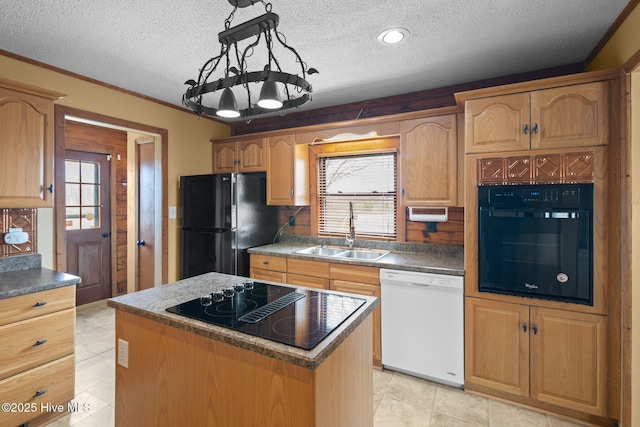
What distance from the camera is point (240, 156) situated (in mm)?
3812

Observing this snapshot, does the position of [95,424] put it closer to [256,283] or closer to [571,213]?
[256,283]

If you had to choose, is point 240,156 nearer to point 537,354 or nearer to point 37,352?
point 37,352

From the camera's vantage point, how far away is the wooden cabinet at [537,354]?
6.57 feet

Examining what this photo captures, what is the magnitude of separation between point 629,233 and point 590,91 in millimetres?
872

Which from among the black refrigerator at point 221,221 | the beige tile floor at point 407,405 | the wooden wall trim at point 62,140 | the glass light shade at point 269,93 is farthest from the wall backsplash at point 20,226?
the glass light shade at point 269,93

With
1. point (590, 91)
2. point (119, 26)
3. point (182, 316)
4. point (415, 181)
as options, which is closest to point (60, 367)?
point (182, 316)

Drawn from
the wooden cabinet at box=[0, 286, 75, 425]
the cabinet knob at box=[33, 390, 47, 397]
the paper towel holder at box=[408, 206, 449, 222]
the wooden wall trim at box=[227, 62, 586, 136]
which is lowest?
the cabinet knob at box=[33, 390, 47, 397]

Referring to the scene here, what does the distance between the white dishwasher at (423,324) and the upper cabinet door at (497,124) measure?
968 millimetres

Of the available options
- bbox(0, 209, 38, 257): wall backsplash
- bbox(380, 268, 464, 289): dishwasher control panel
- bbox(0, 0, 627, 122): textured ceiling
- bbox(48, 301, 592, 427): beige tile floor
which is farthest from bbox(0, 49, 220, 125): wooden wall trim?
bbox(380, 268, 464, 289): dishwasher control panel

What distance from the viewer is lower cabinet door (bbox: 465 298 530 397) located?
218 cm

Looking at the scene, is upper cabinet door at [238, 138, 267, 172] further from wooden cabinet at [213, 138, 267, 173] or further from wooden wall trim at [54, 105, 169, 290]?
wooden wall trim at [54, 105, 169, 290]

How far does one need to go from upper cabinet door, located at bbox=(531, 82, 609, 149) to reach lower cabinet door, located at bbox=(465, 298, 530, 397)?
3.65 ft

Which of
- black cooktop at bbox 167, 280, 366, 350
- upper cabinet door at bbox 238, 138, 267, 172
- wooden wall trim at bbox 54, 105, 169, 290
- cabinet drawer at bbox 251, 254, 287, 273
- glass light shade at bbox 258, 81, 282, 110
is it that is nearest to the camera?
black cooktop at bbox 167, 280, 366, 350

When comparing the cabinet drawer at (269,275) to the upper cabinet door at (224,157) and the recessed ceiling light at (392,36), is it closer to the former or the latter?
the upper cabinet door at (224,157)
